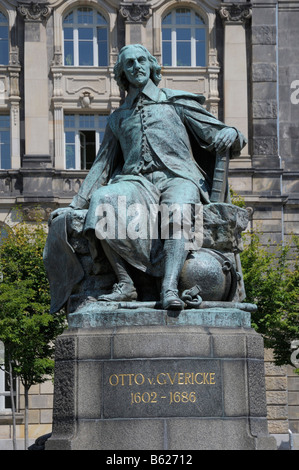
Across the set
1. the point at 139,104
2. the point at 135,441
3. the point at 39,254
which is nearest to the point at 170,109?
the point at 139,104

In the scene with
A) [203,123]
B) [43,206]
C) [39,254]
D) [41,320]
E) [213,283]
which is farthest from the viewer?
[43,206]

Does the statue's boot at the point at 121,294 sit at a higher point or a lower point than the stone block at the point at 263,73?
lower

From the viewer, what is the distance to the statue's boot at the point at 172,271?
426 inches

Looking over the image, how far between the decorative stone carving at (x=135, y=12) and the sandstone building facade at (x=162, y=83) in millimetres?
32

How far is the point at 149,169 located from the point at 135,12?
28628mm

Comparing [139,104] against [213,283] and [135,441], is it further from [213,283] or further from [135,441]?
[135,441]

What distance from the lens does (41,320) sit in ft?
100

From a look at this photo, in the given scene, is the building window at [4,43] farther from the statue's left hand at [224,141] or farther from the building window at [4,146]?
the statue's left hand at [224,141]

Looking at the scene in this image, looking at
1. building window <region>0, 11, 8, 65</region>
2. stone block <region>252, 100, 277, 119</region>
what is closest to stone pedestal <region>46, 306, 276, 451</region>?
stone block <region>252, 100, 277, 119</region>

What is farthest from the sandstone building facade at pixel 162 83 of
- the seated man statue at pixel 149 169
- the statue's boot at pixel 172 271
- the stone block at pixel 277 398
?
the statue's boot at pixel 172 271

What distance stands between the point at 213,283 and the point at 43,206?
27241mm

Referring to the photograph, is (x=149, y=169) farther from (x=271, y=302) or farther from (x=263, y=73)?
(x=263, y=73)

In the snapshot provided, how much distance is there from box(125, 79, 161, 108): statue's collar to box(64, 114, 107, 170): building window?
26.6m

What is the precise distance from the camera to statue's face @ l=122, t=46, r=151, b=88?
12172 mm
